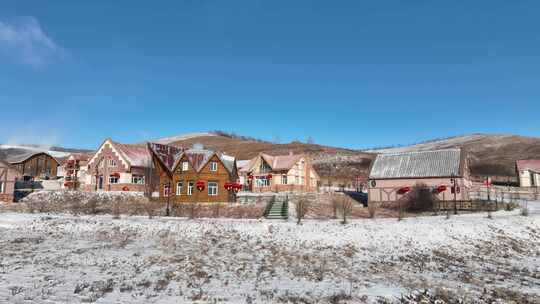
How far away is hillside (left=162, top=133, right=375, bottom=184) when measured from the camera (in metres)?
96.6

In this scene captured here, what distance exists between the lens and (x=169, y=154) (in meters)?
48.2

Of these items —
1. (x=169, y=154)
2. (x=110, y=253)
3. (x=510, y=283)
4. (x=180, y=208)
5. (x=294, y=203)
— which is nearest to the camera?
(x=510, y=283)

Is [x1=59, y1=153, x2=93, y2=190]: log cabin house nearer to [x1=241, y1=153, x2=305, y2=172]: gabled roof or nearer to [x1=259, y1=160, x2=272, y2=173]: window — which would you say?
[x1=241, y1=153, x2=305, y2=172]: gabled roof

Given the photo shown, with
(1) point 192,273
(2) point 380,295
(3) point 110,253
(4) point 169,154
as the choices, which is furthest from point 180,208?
(2) point 380,295

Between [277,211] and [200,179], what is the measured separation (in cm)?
1137

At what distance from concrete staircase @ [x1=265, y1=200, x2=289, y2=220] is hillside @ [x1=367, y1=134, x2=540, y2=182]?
6686 centimetres

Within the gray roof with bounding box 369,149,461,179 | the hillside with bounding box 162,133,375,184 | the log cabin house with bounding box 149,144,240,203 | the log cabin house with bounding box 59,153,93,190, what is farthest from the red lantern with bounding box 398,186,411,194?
the log cabin house with bounding box 59,153,93,190

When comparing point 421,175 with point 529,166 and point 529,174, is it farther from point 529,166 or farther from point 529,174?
point 529,166

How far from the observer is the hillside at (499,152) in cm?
10301

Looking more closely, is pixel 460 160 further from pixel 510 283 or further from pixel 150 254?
pixel 150 254

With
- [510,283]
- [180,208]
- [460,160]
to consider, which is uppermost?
[460,160]

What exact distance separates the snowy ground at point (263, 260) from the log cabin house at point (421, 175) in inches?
484

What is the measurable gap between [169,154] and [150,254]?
29.2 metres

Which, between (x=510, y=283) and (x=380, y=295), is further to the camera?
(x=510, y=283)
